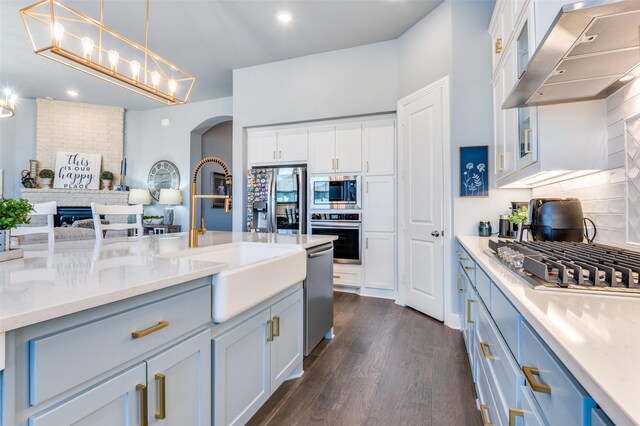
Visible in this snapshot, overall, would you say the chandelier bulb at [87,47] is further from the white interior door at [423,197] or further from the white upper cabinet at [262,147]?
the white interior door at [423,197]

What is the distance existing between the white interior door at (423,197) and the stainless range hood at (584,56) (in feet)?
4.88

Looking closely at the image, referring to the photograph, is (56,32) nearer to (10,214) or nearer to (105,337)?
(10,214)

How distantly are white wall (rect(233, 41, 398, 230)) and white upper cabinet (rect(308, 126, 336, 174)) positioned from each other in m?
0.20

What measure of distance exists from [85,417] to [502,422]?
1264 millimetres

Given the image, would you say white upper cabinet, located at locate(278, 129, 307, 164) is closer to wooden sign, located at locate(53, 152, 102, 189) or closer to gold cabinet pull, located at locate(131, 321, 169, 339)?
gold cabinet pull, located at locate(131, 321, 169, 339)

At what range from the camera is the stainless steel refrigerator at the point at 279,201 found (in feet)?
13.5

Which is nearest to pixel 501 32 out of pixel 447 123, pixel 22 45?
pixel 447 123

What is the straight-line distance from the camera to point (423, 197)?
3.18 metres

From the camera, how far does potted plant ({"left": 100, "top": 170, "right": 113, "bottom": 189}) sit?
6211mm

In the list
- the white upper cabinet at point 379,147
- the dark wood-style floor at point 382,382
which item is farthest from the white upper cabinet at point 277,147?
the dark wood-style floor at point 382,382

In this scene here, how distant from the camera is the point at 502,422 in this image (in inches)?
40.3

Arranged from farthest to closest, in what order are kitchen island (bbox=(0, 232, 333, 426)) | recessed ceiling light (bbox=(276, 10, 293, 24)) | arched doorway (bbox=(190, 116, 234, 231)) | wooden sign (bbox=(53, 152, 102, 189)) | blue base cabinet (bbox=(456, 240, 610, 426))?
arched doorway (bbox=(190, 116, 234, 231)) → wooden sign (bbox=(53, 152, 102, 189)) → recessed ceiling light (bbox=(276, 10, 293, 24)) → kitchen island (bbox=(0, 232, 333, 426)) → blue base cabinet (bbox=(456, 240, 610, 426))

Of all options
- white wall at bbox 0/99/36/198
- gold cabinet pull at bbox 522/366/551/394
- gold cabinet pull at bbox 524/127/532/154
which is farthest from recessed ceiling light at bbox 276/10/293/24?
white wall at bbox 0/99/36/198

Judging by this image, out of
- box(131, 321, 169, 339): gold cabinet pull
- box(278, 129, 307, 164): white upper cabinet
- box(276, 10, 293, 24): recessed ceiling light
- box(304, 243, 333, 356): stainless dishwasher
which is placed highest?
box(276, 10, 293, 24): recessed ceiling light
